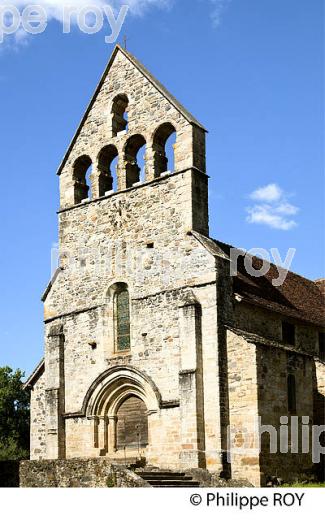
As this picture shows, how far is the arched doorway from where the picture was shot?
1158 inches

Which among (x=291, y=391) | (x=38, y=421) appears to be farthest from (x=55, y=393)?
(x=291, y=391)

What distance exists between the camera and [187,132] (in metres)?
29.9

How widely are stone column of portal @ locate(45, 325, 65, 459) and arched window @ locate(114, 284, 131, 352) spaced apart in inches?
103

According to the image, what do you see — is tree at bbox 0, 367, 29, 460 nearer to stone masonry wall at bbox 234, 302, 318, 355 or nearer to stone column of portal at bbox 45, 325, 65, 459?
stone column of portal at bbox 45, 325, 65, 459

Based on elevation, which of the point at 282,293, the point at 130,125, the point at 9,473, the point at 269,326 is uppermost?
the point at 130,125

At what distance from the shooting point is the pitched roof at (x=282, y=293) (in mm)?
30391

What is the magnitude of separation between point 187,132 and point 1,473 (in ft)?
44.5

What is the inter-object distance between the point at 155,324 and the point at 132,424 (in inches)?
152

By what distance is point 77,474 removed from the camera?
23.9 meters

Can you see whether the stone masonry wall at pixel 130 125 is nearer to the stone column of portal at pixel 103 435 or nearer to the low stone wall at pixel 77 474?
the stone column of portal at pixel 103 435

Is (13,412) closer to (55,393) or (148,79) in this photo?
(55,393)

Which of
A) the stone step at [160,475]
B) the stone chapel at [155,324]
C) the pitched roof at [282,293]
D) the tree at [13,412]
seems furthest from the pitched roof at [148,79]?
the tree at [13,412]

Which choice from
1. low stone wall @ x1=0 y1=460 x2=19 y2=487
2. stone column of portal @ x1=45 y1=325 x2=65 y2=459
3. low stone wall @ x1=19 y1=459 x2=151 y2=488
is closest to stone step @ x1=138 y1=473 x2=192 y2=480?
low stone wall @ x1=19 y1=459 x2=151 y2=488
